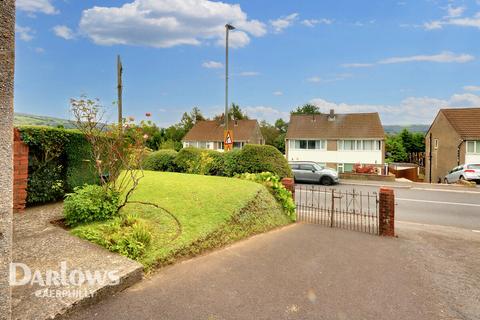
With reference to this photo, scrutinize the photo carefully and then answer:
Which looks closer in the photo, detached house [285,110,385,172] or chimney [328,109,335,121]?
detached house [285,110,385,172]

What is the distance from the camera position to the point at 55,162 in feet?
22.9

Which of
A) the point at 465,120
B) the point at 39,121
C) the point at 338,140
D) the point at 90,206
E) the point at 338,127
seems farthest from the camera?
the point at 338,127

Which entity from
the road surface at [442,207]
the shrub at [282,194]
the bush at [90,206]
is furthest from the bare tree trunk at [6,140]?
the road surface at [442,207]

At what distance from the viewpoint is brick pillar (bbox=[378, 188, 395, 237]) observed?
294 inches

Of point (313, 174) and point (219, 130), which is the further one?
point (219, 130)

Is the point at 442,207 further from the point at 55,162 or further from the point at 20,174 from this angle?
the point at 20,174

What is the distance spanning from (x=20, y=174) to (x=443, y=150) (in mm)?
35168

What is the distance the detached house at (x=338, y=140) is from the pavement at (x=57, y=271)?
32293mm

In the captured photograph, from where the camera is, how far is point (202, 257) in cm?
514

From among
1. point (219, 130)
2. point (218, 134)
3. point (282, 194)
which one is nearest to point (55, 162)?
point (282, 194)

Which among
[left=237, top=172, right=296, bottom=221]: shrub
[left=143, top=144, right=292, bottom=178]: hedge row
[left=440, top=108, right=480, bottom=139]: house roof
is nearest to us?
[left=237, top=172, right=296, bottom=221]: shrub

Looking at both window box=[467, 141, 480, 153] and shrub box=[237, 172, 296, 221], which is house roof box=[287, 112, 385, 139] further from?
shrub box=[237, 172, 296, 221]

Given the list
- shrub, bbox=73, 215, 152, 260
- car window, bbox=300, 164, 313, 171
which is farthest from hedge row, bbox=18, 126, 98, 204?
car window, bbox=300, 164, 313, 171

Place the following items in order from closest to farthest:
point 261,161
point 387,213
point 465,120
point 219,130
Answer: point 387,213
point 261,161
point 465,120
point 219,130
